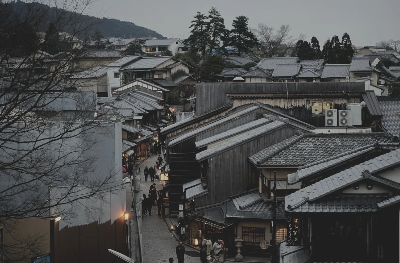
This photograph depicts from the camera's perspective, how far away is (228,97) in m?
37.2

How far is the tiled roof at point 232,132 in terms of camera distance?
29.5m

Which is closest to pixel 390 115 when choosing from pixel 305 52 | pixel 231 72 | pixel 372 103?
pixel 372 103

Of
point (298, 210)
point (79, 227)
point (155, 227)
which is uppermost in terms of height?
point (298, 210)

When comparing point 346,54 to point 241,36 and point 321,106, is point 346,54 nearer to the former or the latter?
point 241,36

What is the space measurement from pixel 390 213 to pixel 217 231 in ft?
40.7

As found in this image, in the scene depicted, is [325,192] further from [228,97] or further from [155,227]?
[228,97]

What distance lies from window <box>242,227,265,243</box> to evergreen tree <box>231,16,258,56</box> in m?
71.1

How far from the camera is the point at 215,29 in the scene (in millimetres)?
91375

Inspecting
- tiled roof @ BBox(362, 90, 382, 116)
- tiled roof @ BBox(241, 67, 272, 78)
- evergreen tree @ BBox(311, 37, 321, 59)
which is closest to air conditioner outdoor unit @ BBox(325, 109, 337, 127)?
tiled roof @ BBox(362, 90, 382, 116)

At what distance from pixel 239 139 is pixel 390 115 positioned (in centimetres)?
1096

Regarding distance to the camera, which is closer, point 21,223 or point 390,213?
point 390,213

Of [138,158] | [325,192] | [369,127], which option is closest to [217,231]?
[325,192]

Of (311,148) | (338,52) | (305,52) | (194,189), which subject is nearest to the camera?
(311,148)

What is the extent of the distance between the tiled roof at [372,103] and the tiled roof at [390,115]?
0.42m
